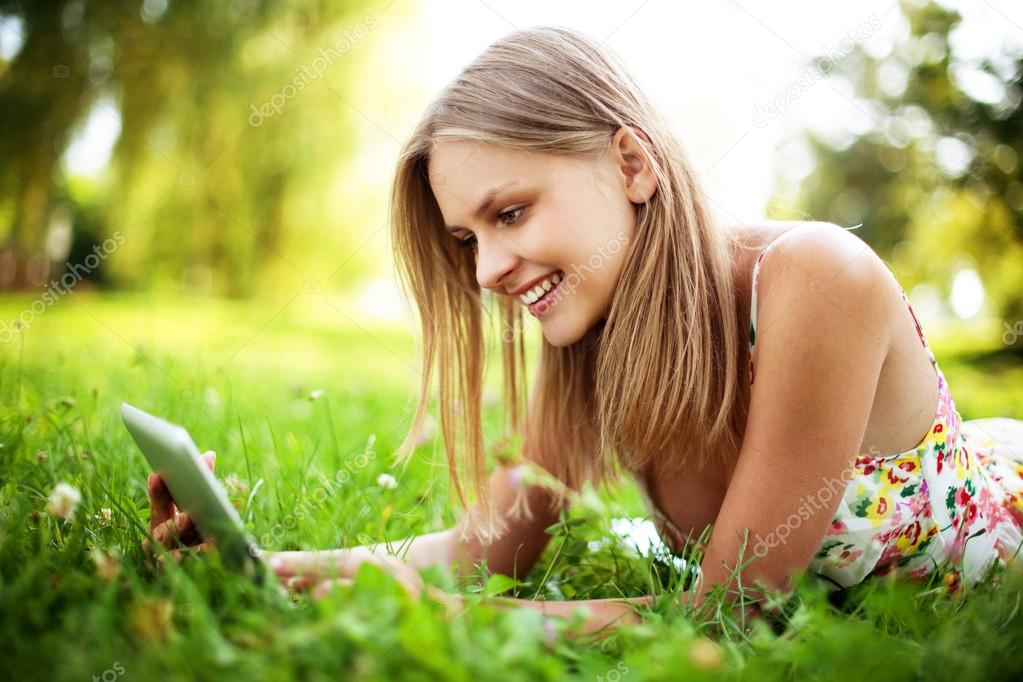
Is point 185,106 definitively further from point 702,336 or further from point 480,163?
point 702,336

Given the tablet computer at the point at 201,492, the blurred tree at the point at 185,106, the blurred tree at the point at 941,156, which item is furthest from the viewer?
the blurred tree at the point at 185,106

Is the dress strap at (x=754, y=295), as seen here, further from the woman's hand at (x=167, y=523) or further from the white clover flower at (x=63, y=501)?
the white clover flower at (x=63, y=501)

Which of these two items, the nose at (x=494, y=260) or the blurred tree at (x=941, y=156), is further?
the blurred tree at (x=941, y=156)

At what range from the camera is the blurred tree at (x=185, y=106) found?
8.50 metres

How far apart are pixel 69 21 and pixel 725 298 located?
8.87 metres

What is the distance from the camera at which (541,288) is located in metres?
1.68

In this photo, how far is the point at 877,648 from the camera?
0.95 m

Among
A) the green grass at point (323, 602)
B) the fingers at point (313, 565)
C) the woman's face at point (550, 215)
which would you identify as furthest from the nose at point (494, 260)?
the fingers at point (313, 565)

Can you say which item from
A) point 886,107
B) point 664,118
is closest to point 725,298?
point 664,118

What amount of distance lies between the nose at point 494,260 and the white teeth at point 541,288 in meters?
0.06

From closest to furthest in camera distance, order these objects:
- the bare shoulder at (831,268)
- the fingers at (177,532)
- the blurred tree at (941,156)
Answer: the fingers at (177,532) → the bare shoulder at (831,268) → the blurred tree at (941,156)

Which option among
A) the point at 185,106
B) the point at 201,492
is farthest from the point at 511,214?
the point at 185,106

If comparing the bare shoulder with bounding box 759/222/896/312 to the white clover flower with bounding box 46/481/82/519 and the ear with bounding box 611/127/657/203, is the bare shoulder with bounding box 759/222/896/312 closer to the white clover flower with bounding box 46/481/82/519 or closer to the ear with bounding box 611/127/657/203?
the ear with bounding box 611/127/657/203

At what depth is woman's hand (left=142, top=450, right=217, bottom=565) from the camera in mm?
1331
